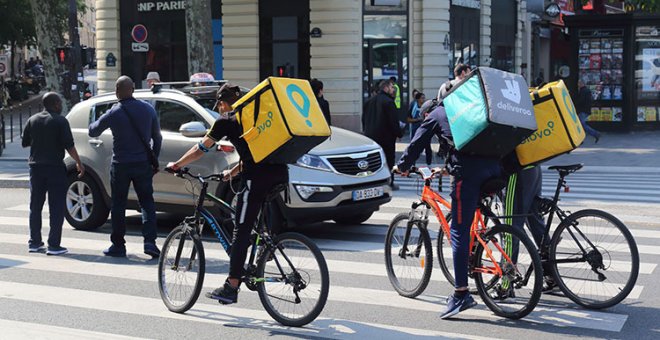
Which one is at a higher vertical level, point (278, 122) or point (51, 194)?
point (278, 122)

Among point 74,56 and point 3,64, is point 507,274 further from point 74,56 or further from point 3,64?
point 3,64

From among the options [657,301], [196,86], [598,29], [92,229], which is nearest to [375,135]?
[196,86]

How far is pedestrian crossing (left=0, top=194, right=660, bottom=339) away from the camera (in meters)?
6.88

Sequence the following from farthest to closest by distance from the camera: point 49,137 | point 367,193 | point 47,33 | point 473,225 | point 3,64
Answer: point 47,33, point 3,64, point 367,193, point 49,137, point 473,225

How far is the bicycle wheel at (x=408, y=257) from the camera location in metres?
7.68

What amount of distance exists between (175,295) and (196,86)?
16.7 ft

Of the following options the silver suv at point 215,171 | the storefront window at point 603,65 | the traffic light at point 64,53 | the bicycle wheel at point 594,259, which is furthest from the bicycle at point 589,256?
the storefront window at point 603,65

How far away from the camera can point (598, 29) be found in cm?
2714

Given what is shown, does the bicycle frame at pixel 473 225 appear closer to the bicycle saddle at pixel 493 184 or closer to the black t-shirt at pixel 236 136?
the bicycle saddle at pixel 493 184

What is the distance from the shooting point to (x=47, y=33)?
31219 millimetres

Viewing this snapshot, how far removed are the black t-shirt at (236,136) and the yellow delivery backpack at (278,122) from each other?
6 cm

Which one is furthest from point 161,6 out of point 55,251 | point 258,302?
point 258,302

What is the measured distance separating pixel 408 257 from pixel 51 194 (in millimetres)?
4229

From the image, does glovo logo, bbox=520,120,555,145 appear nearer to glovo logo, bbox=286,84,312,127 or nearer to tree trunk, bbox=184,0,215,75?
glovo logo, bbox=286,84,312,127
